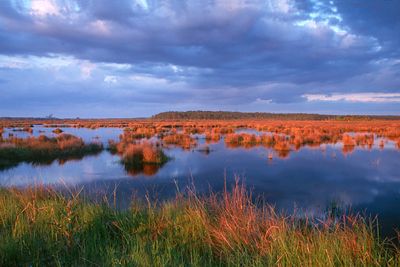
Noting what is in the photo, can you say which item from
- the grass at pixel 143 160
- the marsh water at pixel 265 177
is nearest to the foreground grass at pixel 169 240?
the marsh water at pixel 265 177

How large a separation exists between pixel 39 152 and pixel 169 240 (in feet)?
58.7

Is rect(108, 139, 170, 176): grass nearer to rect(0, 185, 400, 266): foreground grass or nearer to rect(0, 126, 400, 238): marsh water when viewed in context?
rect(0, 126, 400, 238): marsh water

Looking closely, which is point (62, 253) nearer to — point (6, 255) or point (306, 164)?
point (6, 255)

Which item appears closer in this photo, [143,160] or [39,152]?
[143,160]

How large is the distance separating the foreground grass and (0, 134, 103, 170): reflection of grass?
44.8 ft

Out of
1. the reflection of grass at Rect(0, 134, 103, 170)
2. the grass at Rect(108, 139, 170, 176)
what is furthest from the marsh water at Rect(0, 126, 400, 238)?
the reflection of grass at Rect(0, 134, 103, 170)

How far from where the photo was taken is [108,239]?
15.8ft

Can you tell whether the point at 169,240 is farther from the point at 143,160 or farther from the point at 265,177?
the point at 143,160

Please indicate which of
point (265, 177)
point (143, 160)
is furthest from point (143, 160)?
point (265, 177)

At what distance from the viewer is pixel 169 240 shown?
4848 millimetres

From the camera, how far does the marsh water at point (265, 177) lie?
10.1m

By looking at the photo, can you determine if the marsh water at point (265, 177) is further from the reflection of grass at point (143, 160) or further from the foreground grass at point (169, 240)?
the foreground grass at point (169, 240)

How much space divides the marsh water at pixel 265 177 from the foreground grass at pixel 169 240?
2.11 meters

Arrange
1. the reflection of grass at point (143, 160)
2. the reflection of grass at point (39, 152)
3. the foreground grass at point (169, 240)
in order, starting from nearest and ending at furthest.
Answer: the foreground grass at point (169, 240)
the reflection of grass at point (143, 160)
the reflection of grass at point (39, 152)
